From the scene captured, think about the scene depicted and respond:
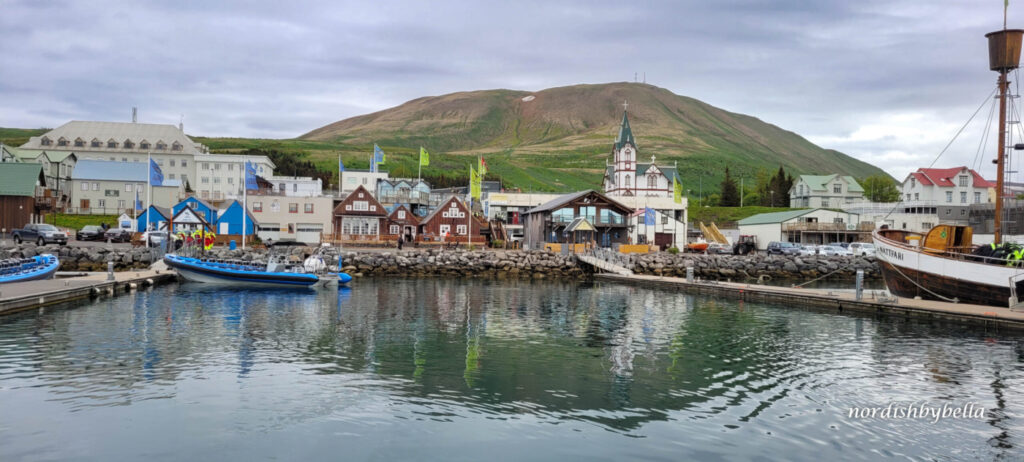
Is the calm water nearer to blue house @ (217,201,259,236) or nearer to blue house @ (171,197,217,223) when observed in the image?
blue house @ (171,197,217,223)

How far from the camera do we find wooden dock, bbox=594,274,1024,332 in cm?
2652

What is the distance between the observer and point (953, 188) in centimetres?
9500

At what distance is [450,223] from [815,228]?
158ft

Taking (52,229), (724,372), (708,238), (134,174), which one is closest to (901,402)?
(724,372)

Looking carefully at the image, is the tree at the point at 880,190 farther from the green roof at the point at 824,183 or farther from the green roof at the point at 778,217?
the green roof at the point at 778,217

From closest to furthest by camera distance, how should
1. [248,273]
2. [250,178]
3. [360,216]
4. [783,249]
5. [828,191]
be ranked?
[248,273], [250,178], [783,249], [360,216], [828,191]

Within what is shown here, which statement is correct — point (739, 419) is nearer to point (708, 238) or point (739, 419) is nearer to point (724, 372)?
point (724, 372)

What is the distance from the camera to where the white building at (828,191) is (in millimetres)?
119250

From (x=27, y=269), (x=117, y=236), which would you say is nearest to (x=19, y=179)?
(x=117, y=236)

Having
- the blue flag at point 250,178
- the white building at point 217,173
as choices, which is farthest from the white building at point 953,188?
the white building at point 217,173

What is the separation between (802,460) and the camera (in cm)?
1197

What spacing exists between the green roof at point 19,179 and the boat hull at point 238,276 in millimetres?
37335

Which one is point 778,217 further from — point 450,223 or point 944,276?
point 944,276

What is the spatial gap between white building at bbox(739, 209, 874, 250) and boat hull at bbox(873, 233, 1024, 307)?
172 feet
